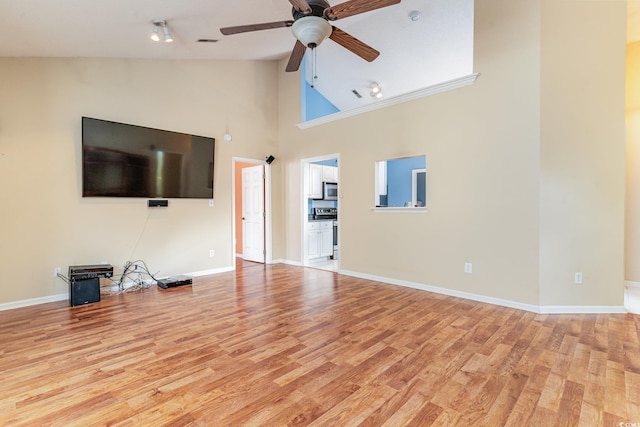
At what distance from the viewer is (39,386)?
1977 millimetres

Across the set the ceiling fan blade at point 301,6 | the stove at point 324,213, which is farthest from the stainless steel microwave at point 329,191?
the ceiling fan blade at point 301,6

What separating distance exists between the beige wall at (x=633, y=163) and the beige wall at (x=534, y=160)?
148 centimetres

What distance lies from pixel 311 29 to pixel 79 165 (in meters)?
3.54

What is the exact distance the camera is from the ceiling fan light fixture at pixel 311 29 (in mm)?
2387

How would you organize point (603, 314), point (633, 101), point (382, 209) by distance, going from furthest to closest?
point (382, 209), point (633, 101), point (603, 314)

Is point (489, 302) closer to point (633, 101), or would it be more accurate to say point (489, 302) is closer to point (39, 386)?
point (633, 101)

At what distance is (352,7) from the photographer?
232 centimetres

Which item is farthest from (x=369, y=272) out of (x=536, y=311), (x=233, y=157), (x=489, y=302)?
(x=233, y=157)

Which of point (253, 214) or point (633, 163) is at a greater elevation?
point (633, 163)

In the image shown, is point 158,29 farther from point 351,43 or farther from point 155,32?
point 351,43

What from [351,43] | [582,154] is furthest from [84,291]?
[582,154]

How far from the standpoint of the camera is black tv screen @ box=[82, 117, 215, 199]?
3980 mm

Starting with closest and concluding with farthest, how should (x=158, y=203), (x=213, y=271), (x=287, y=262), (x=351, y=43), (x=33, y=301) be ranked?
(x=351, y=43) → (x=33, y=301) → (x=158, y=203) → (x=213, y=271) → (x=287, y=262)

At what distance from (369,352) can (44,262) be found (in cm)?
406
